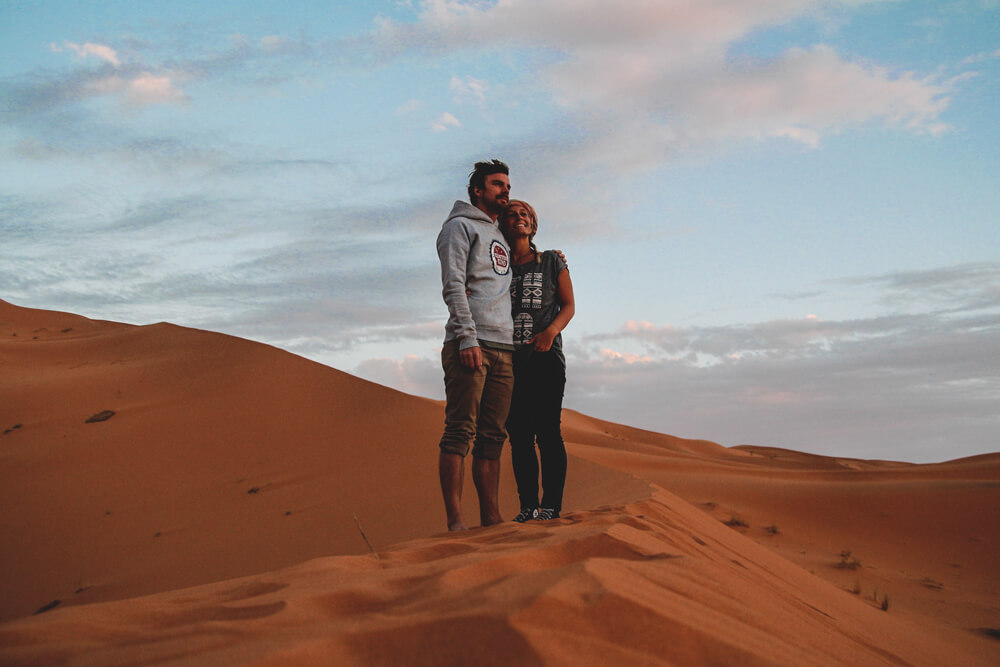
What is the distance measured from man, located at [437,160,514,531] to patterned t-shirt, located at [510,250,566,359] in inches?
4.0

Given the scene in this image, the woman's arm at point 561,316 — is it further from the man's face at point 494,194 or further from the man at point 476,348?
the man's face at point 494,194

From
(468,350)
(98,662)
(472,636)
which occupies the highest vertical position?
(468,350)

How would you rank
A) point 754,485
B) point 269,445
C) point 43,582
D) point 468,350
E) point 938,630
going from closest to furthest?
point 468,350 → point 938,630 → point 43,582 → point 269,445 → point 754,485

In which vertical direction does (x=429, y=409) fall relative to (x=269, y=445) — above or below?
above

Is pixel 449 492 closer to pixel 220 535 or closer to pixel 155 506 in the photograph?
pixel 220 535

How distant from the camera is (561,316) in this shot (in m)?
3.88

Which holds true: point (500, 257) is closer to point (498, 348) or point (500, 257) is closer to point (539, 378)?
point (498, 348)

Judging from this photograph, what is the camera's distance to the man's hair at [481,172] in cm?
393

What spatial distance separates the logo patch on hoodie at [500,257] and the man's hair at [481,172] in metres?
0.32

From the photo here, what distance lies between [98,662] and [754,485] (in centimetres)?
801

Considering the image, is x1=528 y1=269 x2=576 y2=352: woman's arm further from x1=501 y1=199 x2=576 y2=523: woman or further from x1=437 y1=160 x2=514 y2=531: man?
x1=437 y1=160 x2=514 y2=531: man

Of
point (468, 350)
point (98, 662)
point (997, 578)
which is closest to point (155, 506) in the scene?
point (468, 350)

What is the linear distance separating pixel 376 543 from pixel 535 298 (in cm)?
228

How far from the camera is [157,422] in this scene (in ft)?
25.4
